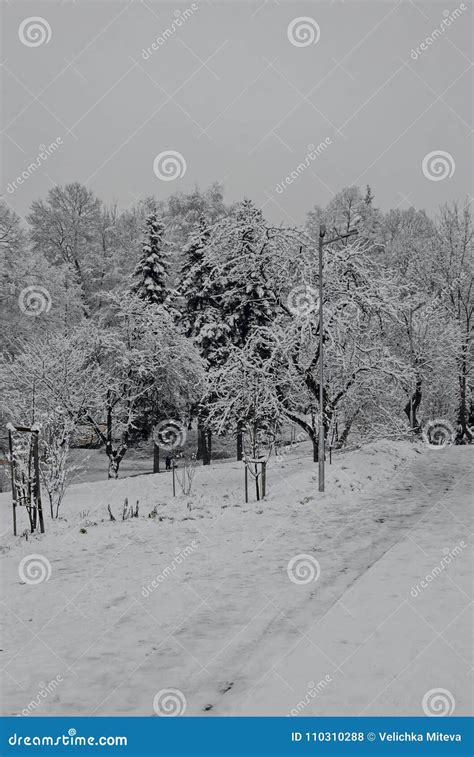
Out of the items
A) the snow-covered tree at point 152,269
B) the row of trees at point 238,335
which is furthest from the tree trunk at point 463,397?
the snow-covered tree at point 152,269

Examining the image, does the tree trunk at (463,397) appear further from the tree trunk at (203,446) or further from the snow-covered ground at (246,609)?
the snow-covered ground at (246,609)

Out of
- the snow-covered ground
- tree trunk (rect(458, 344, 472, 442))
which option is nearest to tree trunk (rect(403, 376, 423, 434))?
tree trunk (rect(458, 344, 472, 442))

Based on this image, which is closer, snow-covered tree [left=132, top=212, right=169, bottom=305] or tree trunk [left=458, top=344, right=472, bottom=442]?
snow-covered tree [left=132, top=212, right=169, bottom=305]

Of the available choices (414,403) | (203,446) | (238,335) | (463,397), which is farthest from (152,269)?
(463,397)

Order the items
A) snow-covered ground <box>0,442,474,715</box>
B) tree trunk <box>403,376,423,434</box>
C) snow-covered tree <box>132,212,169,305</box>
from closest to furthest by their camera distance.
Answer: snow-covered ground <box>0,442,474,715</box> < tree trunk <box>403,376,423,434</box> < snow-covered tree <box>132,212,169,305</box>

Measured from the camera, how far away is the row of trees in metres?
22.6

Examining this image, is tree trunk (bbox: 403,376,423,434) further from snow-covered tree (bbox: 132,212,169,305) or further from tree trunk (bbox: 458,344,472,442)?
snow-covered tree (bbox: 132,212,169,305)

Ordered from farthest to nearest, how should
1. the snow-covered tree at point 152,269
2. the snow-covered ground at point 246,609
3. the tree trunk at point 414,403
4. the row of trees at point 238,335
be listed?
the snow-covered tree at point 152,269 → the tree trunk at point 414,403 → the row of trees at point 238,335 → the snow-covered ground at point 246,609

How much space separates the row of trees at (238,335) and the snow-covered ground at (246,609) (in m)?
5.45

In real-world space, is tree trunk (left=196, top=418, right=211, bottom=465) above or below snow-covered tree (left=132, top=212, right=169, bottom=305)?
below

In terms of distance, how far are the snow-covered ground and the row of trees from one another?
17.9 ft

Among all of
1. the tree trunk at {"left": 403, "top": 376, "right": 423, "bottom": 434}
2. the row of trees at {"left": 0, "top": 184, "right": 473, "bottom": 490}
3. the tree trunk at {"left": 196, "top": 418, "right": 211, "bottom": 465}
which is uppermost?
the row of trees at {"left": 0, "top": 184, "right": 473, "bottom": 490}

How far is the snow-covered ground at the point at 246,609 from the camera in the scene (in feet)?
22.2

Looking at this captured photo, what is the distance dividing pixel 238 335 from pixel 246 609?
74.1 ft
